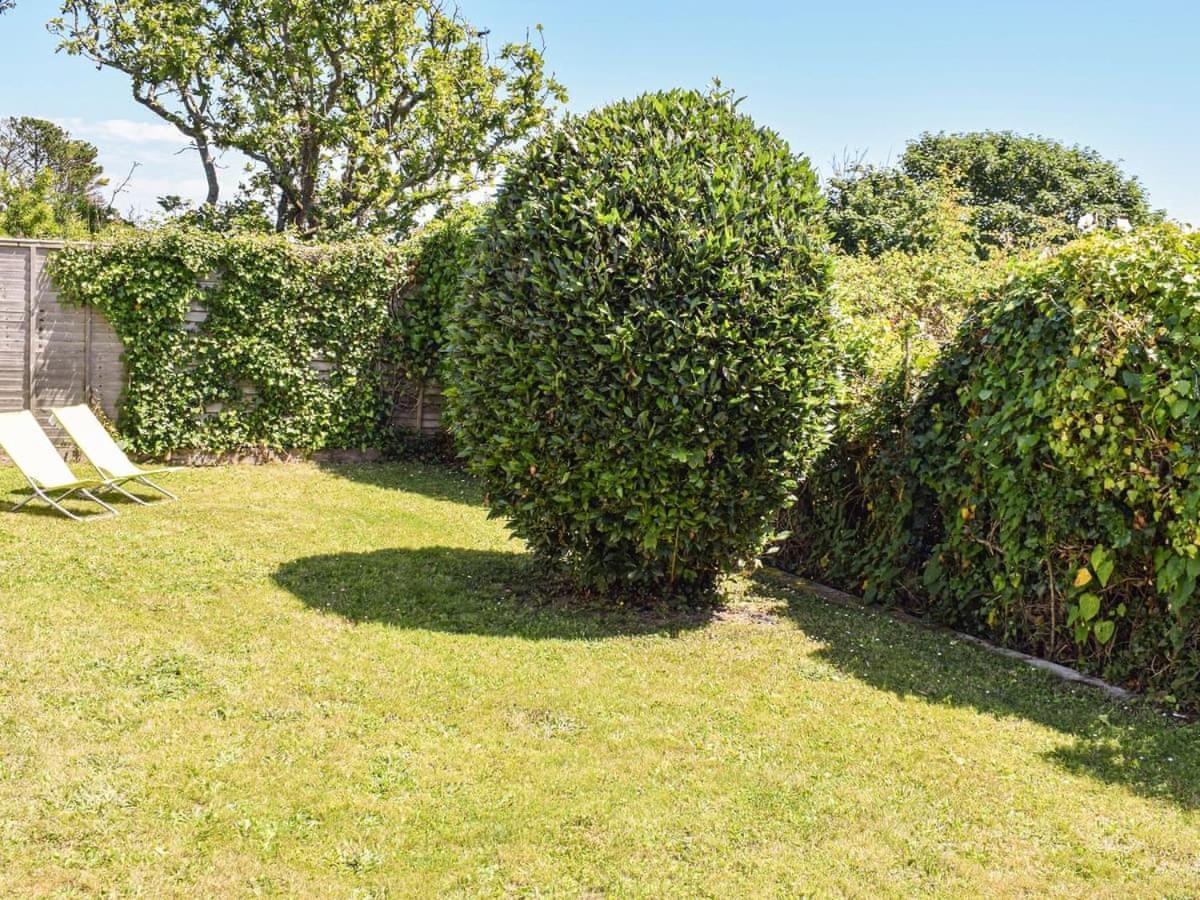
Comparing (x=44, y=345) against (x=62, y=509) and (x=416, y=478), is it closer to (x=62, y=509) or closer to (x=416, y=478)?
(x=62, y=509)

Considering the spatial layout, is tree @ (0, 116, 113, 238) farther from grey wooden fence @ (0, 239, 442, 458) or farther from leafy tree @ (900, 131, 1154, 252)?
leafy tree @ (900, 131, 1154, 252)

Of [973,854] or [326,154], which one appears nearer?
[973,854]

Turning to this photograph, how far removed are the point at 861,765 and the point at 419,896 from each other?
7.11 feet

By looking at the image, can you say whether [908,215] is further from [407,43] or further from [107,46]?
[107,46]

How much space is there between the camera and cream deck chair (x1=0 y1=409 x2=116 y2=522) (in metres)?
8.94

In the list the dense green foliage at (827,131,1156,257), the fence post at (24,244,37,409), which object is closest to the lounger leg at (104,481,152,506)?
the fence post at (24,244,37,409)

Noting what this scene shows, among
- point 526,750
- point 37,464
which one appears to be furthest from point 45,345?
point 526,750

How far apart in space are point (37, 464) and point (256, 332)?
136 inches

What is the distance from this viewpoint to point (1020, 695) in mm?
5598

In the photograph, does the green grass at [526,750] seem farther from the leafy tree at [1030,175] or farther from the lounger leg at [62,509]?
the leafy tree at [1030,175]

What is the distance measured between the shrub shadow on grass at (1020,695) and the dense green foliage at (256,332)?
7.40m

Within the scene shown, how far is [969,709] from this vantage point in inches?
210

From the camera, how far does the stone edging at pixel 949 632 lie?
227 inches

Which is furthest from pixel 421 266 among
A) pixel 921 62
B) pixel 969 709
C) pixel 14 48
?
pixel 14 48
